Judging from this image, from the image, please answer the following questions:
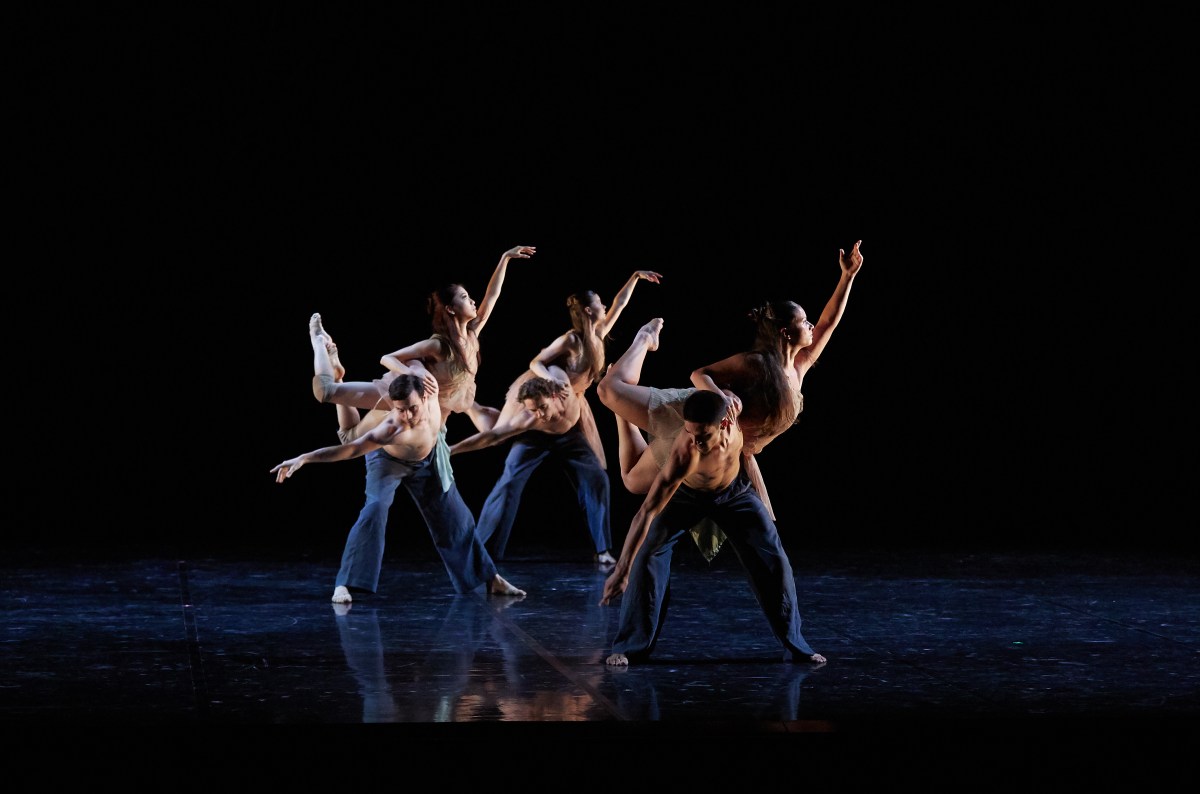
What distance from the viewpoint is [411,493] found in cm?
618

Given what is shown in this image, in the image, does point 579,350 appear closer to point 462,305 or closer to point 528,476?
point 528,476

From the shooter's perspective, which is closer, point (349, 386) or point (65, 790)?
point (65, 790)

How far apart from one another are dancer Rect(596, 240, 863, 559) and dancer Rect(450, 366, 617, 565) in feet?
6.99

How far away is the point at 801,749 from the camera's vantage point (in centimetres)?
361

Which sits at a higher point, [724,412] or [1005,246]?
[1005,246]

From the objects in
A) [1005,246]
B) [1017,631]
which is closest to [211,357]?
[1005,246]

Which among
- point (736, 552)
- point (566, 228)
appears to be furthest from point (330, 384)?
point (566, 228)

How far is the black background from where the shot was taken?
8414 millimetres

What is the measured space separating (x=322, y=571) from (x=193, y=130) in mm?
2661

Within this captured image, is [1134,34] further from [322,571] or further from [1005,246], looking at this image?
[322,571]

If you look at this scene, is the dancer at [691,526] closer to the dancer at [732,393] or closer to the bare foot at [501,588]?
the dancer at [732,393]

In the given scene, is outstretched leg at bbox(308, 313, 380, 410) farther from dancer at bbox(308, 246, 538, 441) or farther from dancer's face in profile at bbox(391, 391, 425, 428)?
dancer's face in profile at bbox(391, 391, 425, 428)

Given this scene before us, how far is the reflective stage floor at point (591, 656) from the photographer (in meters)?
3.81

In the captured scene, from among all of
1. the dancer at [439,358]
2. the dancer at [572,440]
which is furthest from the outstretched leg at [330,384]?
the dancer at [572,440]
